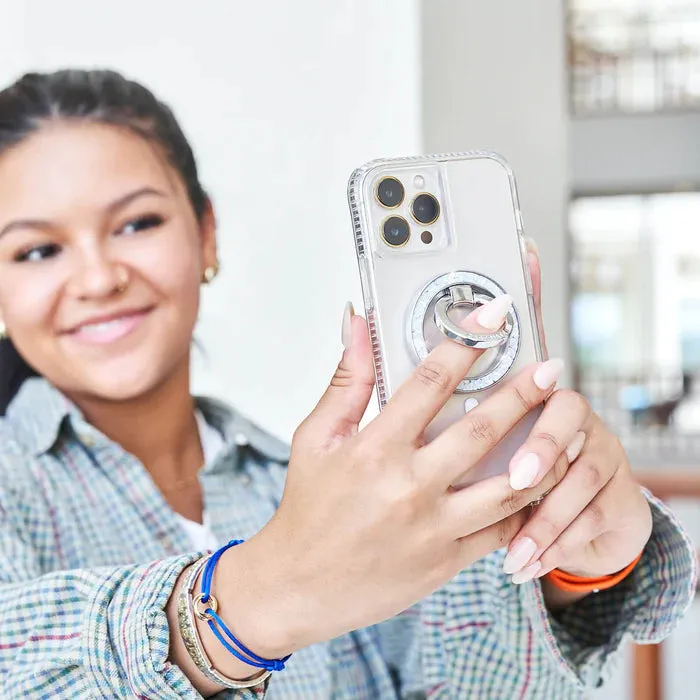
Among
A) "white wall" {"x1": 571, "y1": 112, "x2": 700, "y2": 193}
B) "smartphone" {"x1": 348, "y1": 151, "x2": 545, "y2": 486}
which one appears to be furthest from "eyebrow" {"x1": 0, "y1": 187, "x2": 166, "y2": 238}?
"white wall" {"x1": 571, "y1": 112, "x2": 700, "y2": 193}

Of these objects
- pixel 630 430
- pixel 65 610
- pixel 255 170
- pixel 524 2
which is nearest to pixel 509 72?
pixel 524 2

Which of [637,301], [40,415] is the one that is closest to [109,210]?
[40,415]

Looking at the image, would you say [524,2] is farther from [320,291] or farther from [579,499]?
[579,499]

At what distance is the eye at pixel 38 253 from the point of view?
59 cm

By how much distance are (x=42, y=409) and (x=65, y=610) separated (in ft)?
0.67

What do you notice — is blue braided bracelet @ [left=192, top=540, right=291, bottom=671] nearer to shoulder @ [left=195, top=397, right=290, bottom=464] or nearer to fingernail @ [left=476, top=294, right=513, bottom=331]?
fingernail @ [left=476, top=294, right=513, bottom=331]

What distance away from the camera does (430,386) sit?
1.16 ft

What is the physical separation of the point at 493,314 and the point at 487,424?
0.05 meters

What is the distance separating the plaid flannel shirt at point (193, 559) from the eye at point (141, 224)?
120mm

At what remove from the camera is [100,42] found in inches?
26.8

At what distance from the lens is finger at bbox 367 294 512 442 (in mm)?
346

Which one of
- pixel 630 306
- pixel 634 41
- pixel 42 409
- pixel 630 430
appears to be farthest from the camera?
pixel 630 306

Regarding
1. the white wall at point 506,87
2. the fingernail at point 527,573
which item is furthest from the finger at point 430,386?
the white wall at point 506,87

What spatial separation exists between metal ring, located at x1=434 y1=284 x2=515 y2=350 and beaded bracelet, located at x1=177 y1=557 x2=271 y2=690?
154mm
